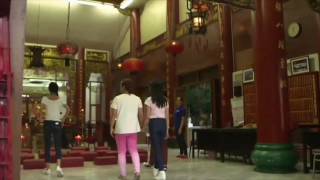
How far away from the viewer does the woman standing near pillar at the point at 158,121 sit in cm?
511

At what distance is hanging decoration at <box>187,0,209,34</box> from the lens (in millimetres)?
9962

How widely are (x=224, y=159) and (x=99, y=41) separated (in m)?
11.0

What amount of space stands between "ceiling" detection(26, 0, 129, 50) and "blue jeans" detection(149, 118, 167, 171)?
12.3 m

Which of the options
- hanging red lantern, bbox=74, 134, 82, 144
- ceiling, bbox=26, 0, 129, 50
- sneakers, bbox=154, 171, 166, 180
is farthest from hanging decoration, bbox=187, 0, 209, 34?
ceiling, bbox=26, 0, 129, 50

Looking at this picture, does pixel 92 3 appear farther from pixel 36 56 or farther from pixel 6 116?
pixel 6 116

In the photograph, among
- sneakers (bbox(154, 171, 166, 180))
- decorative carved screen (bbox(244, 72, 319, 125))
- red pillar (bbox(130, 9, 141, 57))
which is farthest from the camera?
red pillar (bbox(130, 9, 141, 57))

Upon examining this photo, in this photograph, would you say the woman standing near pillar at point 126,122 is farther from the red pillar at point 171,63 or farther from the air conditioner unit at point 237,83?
the red pillar at point 171,63

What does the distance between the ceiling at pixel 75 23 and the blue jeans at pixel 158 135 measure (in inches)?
483

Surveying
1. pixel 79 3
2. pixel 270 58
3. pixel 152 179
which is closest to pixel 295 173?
pixel 270 58

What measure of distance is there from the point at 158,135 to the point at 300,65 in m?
3.75

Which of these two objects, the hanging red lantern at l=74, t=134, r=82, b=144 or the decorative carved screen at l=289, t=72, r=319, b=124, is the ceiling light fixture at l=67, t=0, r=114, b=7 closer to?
the hanging red lantern at l=74, t=134, r=82, b=144

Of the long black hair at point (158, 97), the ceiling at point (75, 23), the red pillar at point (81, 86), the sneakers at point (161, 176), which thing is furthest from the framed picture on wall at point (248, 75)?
the red pillar at point (81, 86)

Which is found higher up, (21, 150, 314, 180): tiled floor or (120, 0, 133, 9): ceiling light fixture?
(120, 0, 133, 9): ceiling light fixture

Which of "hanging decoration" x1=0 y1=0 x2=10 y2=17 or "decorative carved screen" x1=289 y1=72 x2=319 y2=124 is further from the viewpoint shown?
"decorative carved screen" x1=289 y1=72 x2=319 y2=124
